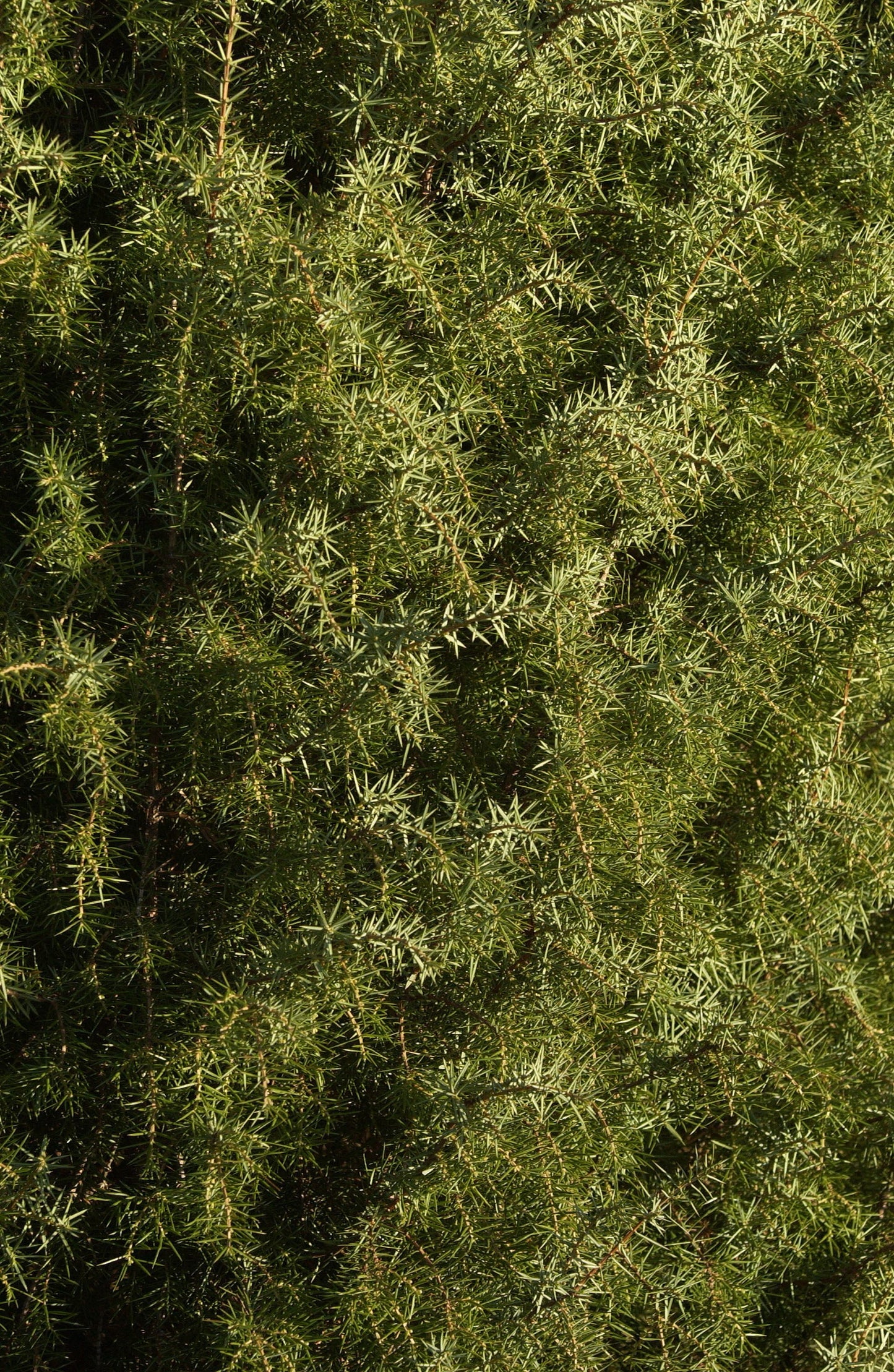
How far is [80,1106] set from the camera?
0.94m

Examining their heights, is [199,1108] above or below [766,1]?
below

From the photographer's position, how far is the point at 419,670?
35.0 inches

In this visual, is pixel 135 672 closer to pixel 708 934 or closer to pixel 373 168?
pixel 373 168

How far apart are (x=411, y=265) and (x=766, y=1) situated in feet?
1.40

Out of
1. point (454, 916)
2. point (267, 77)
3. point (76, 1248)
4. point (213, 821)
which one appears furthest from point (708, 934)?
point (267, 77)

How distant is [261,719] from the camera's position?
3.06 feet

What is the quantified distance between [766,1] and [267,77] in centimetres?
43

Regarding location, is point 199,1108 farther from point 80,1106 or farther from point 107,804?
point 107,804

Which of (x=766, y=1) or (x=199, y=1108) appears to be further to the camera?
(x=766, y=1)

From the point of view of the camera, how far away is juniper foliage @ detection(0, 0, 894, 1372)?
2.96 ft

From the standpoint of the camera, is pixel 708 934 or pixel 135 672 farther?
pixel 708 934

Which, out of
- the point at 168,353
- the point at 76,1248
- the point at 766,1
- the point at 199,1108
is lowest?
the point at 76,1248

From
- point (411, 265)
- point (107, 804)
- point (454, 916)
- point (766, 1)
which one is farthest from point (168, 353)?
point (766, 1)

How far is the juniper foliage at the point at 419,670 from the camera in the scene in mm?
902
